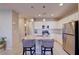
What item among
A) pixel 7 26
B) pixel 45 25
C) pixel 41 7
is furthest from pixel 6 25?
pixel 45 25

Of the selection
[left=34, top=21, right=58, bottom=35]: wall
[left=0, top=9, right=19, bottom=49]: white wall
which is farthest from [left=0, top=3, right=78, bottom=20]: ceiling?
[left=34, top=21, right=58, bottom=35]: wall

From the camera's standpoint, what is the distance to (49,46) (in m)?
6.37

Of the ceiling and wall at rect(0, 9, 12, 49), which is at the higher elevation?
the ceiling

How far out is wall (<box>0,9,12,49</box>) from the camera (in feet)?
28.2

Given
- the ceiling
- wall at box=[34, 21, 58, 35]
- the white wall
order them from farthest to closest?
1. wall at box=[34, 21, 58, 35]
2. the white wall
3. the ceiling

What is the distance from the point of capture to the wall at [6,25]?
860cm

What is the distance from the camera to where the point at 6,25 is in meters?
8.70

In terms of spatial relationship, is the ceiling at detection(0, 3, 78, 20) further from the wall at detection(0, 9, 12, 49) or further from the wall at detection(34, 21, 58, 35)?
the wall at detection(34, 21, 58, 35)

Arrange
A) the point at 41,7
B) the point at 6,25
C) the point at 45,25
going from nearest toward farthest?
the point at 41,7 < the point at 6,25 < the point at 45,25

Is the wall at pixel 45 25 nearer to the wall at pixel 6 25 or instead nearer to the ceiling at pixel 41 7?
the ceiling at pixel 41 7

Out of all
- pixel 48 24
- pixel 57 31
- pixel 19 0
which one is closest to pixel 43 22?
pixel 48 24

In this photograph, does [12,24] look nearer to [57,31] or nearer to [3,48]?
[3,48]

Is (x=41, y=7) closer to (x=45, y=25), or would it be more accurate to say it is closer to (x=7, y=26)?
(x=7, y=26)

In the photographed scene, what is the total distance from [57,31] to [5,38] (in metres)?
6.87
